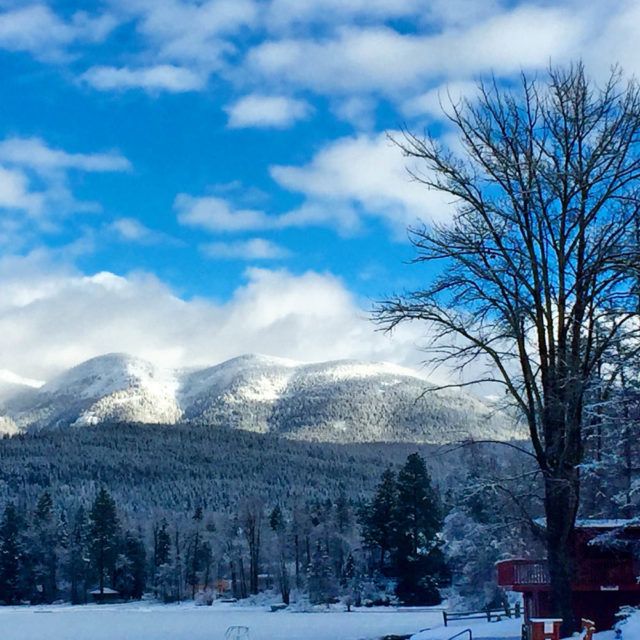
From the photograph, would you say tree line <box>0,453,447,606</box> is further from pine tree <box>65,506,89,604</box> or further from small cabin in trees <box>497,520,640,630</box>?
small cabin in trees <box>497,520,640,630</box>

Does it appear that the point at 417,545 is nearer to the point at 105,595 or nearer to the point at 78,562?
the point at 105,595

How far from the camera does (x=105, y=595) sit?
9969cm

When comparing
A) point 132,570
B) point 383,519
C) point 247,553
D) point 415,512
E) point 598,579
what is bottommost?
point 132,570

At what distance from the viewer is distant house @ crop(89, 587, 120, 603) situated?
98.6 metres

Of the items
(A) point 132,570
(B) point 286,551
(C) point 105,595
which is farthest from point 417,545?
(C) point 105,595

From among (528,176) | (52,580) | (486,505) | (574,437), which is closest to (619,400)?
(574,437)

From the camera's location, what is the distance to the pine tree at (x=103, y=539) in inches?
3883

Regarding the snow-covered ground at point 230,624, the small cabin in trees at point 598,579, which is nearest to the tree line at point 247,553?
the snow-covered ground at point 230,624

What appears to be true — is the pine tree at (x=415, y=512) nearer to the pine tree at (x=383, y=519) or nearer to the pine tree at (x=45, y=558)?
the pine tree at (x=383, y=519)

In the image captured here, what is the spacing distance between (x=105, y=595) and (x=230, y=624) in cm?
4406

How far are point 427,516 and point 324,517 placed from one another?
83.6ft

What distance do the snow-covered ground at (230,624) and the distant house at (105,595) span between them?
1548 centimetres

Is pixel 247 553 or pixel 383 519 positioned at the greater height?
pixel 383 519

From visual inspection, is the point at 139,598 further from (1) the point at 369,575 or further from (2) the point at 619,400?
(2) the point at 619,400
